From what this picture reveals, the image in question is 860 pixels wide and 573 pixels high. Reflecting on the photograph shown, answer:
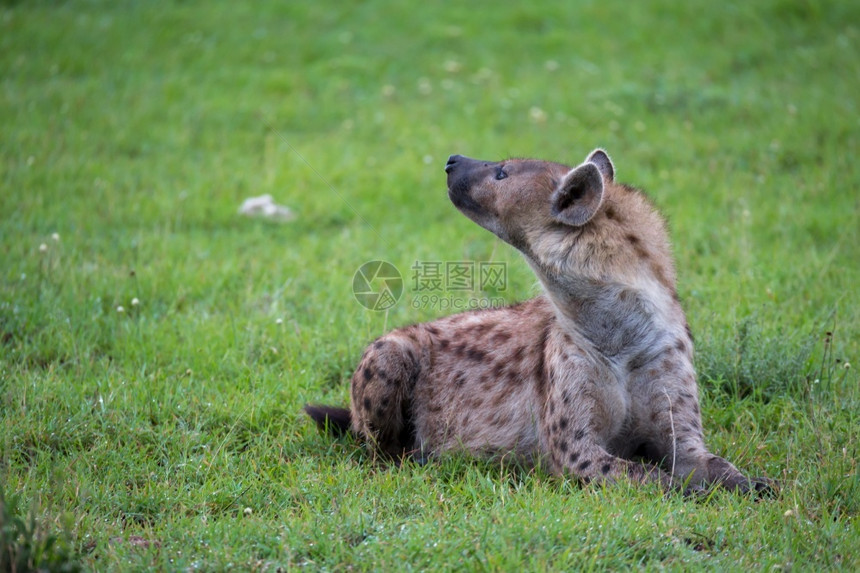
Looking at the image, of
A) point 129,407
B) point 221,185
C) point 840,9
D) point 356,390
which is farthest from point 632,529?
point 840,9

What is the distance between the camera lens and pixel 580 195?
4.34 m

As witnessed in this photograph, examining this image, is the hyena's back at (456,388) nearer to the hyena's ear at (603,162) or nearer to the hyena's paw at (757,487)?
the hyena's ear at (603,162)

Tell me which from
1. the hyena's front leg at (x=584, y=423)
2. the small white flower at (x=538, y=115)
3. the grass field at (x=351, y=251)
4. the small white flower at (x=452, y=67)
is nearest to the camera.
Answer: the grass field at (x=351, y=251)

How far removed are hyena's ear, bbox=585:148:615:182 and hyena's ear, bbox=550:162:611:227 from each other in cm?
36

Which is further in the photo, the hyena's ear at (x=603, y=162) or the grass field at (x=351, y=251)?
the hyena's ear at (x=603, y=162)

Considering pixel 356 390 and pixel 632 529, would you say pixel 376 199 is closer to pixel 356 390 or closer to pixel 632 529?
pixel 356 390

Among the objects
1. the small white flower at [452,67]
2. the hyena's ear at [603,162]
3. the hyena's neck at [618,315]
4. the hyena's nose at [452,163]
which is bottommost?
the hyena's neck at [618,315]

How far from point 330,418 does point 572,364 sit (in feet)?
4.38

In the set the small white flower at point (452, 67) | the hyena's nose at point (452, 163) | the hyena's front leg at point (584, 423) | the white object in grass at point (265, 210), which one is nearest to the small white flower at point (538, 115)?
the small white flower at point (452, 67)

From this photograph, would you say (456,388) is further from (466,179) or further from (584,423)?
(466,179)

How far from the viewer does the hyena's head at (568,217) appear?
14.2ft

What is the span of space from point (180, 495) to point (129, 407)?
0.95 meters

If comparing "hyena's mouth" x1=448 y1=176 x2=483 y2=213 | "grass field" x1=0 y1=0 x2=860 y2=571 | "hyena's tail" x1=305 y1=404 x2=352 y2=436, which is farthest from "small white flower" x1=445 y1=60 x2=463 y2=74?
"hyena's tail" x1=305 y1=404 x2=352 y2=436

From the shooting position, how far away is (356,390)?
4.89 m
